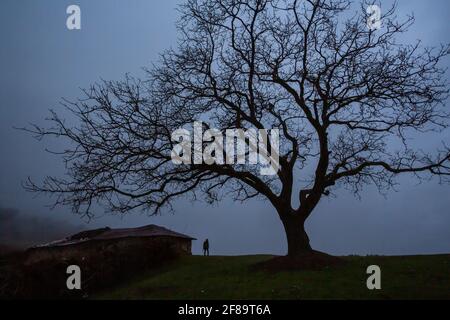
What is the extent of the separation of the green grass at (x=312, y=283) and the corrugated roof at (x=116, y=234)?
31.6ft

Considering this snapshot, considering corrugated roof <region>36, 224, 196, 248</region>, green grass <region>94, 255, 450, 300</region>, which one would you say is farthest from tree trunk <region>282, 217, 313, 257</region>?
corrugated roof <region>36, 224, 196, 248</region>

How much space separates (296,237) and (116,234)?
17747 millimetres

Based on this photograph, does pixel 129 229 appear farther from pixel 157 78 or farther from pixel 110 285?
pixel 157 78

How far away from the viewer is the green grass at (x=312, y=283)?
1353cm

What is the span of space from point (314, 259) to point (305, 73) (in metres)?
7.91

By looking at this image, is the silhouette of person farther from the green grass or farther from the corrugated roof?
the green grass

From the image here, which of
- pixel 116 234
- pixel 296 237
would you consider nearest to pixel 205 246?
pixel 116 234

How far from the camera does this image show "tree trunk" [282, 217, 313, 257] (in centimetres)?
1838

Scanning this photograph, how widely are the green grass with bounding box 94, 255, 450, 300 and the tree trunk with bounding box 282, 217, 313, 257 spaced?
177 cm

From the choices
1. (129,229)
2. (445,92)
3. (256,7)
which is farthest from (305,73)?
(129,229)

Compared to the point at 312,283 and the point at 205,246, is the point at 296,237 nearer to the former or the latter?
the point at 312,283

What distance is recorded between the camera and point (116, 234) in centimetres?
3209

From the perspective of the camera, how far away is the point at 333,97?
61.4 ft

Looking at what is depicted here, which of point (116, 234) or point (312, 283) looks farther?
point (116, 234)
